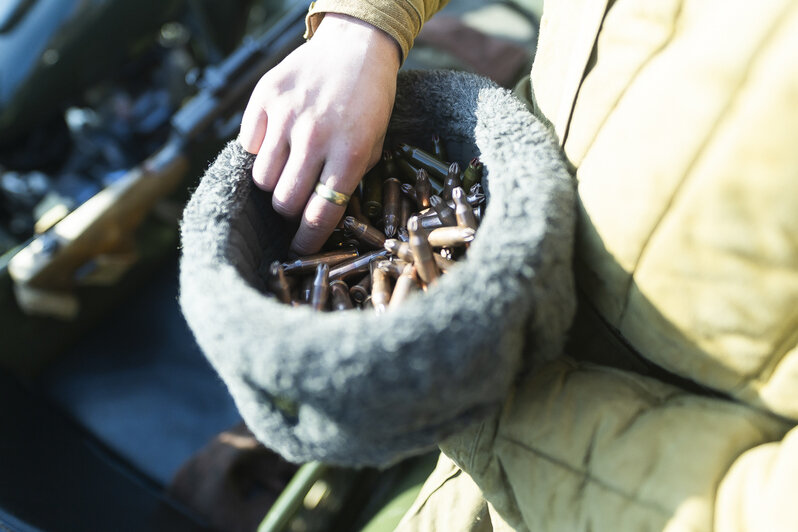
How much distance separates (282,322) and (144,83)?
6.81 ft

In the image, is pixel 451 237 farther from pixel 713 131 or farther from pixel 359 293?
pixel 713 131

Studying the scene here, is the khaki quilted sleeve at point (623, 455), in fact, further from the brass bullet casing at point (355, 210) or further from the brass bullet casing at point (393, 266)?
the brass bullet casing at point (355, 210)

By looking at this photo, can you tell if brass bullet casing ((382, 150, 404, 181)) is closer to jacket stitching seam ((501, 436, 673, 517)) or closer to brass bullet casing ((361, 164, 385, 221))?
brass bullet casing ((361, 164, 385, 221))

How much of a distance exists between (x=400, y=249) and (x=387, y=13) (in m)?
0.27

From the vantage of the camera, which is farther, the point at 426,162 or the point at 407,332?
the point at 426,162

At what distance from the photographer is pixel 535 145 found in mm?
554

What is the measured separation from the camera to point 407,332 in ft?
1.38

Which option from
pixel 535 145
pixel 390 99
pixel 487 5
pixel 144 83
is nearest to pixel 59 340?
pixel 144 83

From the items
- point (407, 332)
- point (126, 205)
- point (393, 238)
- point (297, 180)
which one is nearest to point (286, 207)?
point (297, 180)

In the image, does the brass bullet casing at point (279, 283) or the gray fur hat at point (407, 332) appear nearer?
the gray fur hat at point (407, 332)

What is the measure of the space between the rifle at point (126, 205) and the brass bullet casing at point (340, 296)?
1038mm

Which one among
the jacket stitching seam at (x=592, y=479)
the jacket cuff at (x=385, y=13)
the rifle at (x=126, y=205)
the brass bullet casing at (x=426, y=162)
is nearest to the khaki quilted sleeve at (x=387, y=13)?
the jacket cuff at (x=385, y=13)

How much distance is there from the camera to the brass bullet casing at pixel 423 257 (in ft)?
2.00

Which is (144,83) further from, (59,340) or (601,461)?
(601,461)
